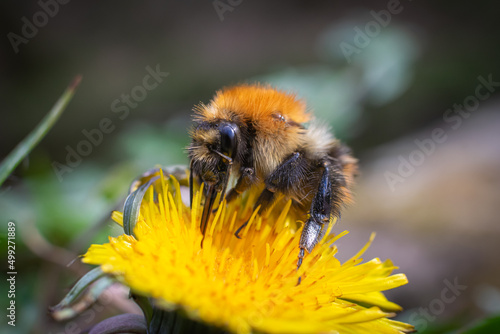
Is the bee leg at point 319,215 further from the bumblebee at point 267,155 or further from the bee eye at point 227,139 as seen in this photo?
the bee eye at point 227,139

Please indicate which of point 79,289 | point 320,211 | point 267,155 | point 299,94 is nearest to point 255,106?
point 267,155

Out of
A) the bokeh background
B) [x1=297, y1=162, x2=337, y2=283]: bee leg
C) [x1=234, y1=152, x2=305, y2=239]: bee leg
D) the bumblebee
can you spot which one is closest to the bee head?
the bumblebee

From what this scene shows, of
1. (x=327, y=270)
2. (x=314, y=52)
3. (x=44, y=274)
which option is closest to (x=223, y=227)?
(x=327, y=270)

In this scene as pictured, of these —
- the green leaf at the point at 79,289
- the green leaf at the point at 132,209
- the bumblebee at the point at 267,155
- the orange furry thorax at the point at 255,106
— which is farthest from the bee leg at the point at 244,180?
the green leaf at the point at 79,289

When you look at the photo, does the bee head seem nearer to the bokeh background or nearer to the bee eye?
the bee eye

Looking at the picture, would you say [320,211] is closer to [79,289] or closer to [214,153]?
[214,153]

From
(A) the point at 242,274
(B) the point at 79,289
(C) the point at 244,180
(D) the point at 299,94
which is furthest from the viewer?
(D) the point at 299,94

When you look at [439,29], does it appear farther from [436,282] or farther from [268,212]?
[268,212]
